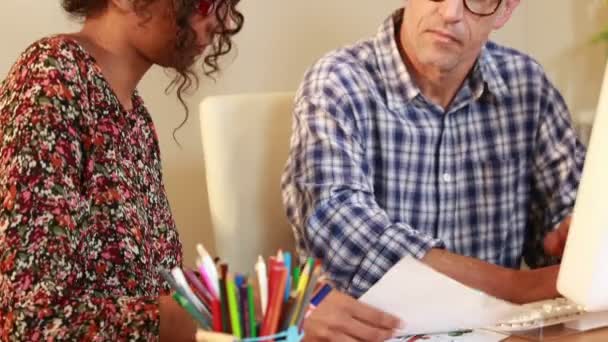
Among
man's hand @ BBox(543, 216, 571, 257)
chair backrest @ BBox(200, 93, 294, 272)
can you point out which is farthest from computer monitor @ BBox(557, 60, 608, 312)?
chair backrest @ BBox(200, 93, 294, 272)

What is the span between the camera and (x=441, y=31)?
128cm

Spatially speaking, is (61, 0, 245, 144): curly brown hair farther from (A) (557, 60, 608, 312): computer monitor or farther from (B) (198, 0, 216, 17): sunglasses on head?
(A) (557, 60, 608, 312): computer monitor

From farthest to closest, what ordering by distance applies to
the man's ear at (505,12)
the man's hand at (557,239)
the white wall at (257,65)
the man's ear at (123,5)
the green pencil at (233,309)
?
1. the white wall at (257,65)
2. the man's ear at (505,12)
3. the man's hand at (557,239)
4. the man's ear at (123,5)
5. the green pencil at (233,309)

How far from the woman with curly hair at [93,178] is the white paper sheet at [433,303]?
0.26 m

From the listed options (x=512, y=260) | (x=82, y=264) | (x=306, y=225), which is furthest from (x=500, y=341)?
(x=512, y=260)

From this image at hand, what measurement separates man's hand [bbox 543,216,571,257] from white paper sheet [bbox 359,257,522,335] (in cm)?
34

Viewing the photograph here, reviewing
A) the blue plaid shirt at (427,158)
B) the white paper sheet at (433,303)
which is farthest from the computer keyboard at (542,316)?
the blue plaid shirt at (427,158)

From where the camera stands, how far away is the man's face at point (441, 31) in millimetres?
1273

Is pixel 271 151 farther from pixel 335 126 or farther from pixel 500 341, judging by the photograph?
pixel 500 341

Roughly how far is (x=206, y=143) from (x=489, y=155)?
0.51 metres

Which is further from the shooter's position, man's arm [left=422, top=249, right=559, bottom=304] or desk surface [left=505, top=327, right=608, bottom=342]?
man's arm [left=422, top=249, right=559, bottom=304]

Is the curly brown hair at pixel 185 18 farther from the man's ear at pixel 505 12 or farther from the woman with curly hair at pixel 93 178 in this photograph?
the man's ear at pixel 505 12

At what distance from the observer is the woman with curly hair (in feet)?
2.51

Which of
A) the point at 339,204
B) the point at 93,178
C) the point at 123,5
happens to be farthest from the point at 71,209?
the point at 339,204
